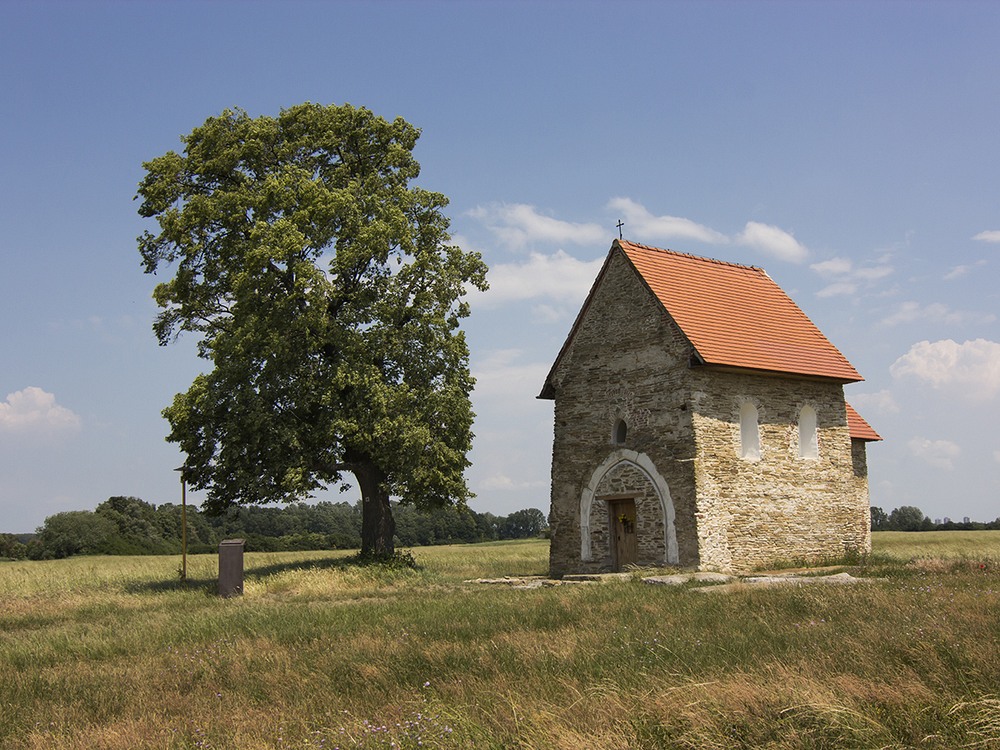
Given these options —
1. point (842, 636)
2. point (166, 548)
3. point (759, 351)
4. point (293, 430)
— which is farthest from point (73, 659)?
point (166, 548)

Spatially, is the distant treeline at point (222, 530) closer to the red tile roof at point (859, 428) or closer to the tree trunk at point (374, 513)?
the tree trunk at point (374, 513)

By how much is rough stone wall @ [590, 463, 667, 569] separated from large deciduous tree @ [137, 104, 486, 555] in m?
4.36

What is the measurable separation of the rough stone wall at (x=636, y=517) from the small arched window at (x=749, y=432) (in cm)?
291

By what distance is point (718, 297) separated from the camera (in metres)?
26.8

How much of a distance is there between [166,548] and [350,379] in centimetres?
4151

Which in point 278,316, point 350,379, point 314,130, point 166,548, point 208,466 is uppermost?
point 314,130

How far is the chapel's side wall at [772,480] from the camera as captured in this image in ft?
75.8

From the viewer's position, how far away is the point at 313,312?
83.3 ft

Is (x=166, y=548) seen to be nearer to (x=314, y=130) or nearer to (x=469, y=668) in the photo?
(x=314, y=130)

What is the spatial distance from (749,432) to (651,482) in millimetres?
3257

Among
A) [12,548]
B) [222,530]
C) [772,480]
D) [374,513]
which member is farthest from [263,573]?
[222,530]

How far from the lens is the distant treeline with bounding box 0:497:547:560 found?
2328 inches

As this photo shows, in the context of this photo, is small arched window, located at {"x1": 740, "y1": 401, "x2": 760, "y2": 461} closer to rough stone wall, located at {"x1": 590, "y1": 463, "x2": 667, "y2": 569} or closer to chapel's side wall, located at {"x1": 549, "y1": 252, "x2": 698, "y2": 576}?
chapel's side wall, located at {"x1": 549, "y1": 252, "x2": 698, "y2": 576}

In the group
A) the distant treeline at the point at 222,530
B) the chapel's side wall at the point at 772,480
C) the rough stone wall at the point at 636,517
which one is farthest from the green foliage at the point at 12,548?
the chapel's side wall at the point at 772,480
